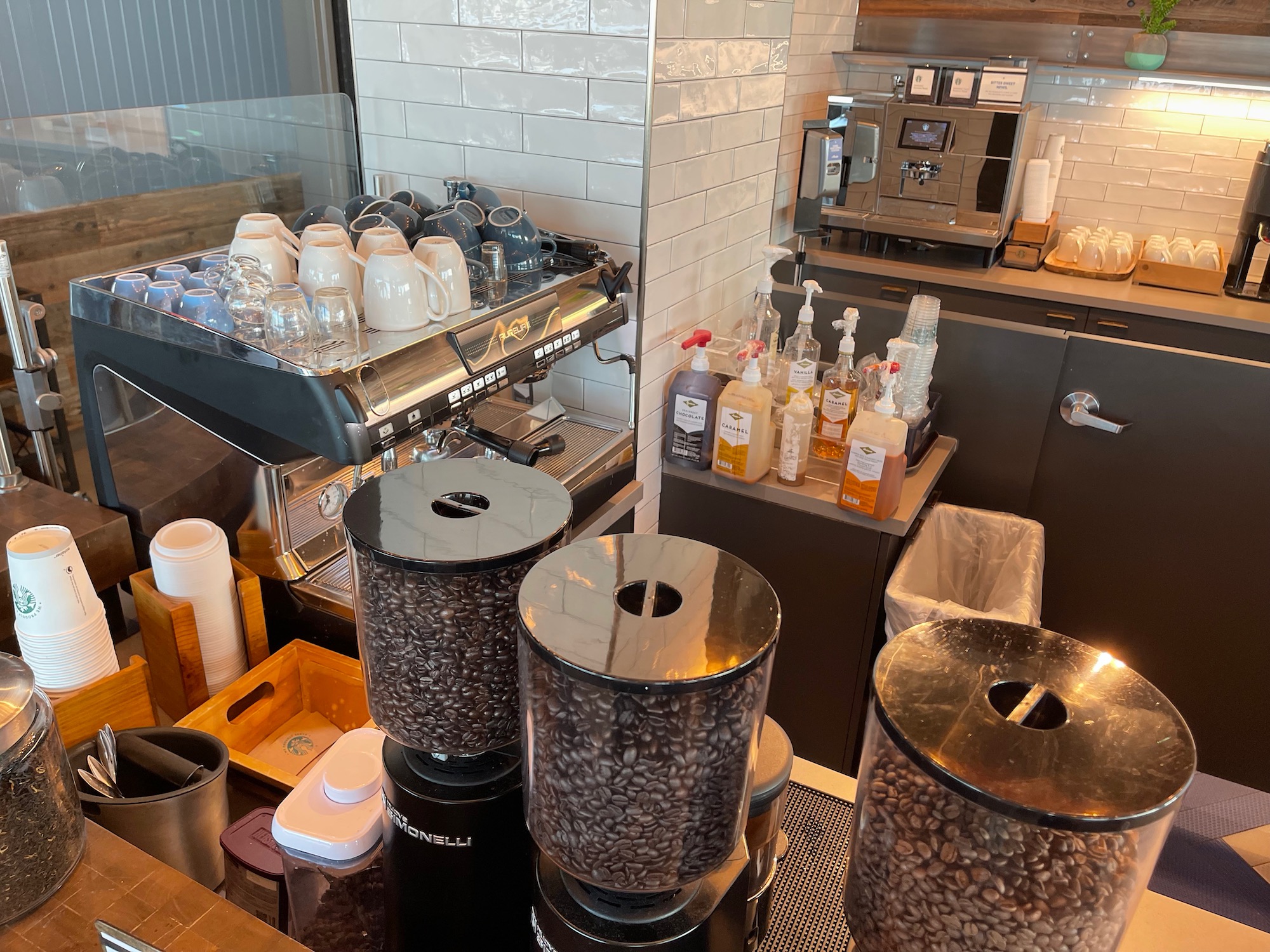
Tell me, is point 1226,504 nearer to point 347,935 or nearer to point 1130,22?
point 1130,22

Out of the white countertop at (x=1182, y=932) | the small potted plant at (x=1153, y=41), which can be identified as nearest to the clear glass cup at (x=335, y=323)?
the white countertop at (x=1182, y=932)

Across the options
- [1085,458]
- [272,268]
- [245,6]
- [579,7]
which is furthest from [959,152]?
[272,268]

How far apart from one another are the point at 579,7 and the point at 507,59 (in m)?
0.20

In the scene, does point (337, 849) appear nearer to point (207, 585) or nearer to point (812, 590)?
point (207, 585)

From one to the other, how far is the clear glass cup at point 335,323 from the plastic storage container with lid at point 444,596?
532 mm

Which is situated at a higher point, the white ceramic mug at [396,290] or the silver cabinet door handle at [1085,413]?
the white ceramic mug at [396,290]

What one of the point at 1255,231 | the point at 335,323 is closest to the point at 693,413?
the point at 335,323

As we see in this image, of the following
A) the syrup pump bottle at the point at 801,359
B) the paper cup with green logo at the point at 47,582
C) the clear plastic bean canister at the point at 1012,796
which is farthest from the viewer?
the syrup pump bottle at the point at 801,359

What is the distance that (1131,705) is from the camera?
586 mm

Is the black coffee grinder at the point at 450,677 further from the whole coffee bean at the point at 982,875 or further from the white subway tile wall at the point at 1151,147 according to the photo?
the white subway tile wall at the point at 1151,147

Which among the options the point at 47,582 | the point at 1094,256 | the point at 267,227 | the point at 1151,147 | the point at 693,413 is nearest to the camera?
the point at 47,582

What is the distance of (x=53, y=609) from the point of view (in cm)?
107

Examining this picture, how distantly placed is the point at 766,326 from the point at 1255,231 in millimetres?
1769

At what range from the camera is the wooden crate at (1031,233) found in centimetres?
313
